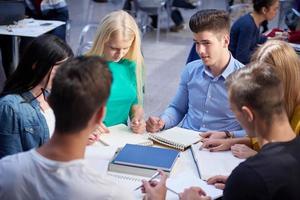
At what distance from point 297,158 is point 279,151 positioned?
0.21ft

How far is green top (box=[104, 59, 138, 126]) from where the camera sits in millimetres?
2512

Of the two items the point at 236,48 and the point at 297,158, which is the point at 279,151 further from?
the point at 236,48

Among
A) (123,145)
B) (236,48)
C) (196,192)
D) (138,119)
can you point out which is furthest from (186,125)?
(236,48)

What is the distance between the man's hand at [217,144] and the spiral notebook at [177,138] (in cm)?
7

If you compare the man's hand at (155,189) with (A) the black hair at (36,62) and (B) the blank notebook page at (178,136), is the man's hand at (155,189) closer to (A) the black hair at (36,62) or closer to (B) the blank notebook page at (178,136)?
(B) the blank notebook page at (178,136)

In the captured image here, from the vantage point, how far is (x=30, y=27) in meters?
4.57

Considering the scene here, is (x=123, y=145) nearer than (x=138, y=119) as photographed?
Yes

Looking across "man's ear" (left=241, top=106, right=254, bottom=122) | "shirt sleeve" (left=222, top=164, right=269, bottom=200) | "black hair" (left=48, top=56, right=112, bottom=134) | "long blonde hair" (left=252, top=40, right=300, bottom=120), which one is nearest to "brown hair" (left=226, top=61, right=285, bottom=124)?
"man's ear" (left=241, top=106, right=254, bottom=122)

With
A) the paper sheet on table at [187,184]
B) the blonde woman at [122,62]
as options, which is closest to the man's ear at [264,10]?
the blonde woman at [122,62]

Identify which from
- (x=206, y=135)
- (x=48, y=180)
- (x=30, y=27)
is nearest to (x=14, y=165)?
(x=48, y=180)

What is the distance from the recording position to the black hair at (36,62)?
5.96ft

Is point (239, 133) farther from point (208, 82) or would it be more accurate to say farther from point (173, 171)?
point (173, 171)

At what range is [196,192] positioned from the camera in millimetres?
1651

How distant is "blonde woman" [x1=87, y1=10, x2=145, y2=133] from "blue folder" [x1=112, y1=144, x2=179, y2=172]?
332 millimetres
